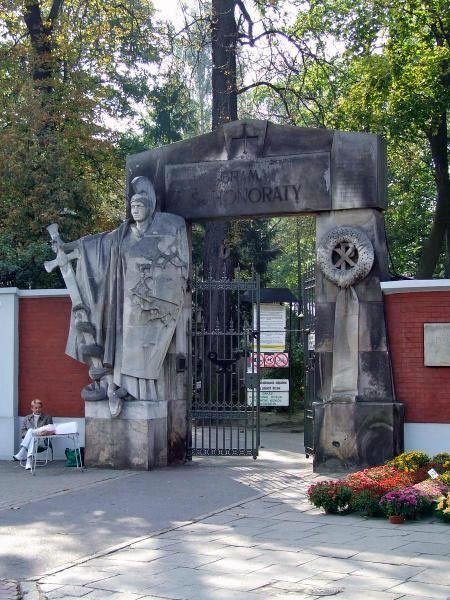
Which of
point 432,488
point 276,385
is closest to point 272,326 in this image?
point 276,385

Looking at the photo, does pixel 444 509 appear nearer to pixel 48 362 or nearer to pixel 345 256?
pixel 345 256

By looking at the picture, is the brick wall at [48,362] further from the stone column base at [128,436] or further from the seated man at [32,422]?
the stone column base at [128,436]

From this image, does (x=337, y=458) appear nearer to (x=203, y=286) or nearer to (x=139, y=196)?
(x=203, y=286)

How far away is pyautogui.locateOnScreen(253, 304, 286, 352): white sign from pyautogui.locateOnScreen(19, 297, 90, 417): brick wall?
274 inches

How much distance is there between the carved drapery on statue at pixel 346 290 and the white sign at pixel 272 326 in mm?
7847

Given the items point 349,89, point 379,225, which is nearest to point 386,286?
point 379,225

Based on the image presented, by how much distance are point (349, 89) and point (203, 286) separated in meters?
12.7

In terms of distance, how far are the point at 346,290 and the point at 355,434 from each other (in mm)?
2076

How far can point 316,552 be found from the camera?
848 centimetres

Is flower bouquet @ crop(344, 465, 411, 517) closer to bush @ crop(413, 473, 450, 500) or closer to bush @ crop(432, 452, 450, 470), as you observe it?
bush @ crop(413, 473, 450, 500)

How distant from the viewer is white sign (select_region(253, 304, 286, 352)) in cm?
2183

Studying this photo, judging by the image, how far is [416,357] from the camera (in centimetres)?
1349

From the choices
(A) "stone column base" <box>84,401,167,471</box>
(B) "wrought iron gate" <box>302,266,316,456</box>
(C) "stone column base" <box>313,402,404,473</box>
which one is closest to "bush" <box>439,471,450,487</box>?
(C) "stone column base" <box>313,402,404,473</box>

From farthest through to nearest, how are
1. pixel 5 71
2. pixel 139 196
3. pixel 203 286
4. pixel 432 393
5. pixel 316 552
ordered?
pixel 5 71 → pixel 203 286 → pixel 139 196 → pixel 432 393 → pixel 316 552
